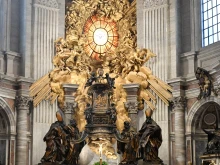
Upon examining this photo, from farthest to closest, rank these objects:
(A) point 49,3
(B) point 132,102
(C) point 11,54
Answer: (A) point 49,3, (B) point 132,102, (C) point 11,54

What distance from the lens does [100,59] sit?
23531 mm

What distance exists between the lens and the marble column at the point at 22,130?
20703 millimetres

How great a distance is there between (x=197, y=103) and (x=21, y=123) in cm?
641

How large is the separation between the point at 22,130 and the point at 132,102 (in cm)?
426

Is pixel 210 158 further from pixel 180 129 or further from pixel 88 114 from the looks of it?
pixel 88 114

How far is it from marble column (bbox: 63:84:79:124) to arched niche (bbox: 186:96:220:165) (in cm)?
438

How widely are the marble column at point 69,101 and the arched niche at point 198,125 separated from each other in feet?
14.4

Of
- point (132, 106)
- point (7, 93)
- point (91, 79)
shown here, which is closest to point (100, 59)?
point (91, 79)

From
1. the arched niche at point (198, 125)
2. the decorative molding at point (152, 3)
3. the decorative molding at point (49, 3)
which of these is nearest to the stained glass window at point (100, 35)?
the decorative molding at point (49, 3)

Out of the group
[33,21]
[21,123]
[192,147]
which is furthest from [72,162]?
[33,21]

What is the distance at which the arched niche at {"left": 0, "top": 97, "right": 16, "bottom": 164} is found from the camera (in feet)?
67.9

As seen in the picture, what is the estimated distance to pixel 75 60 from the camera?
22344 millimetres

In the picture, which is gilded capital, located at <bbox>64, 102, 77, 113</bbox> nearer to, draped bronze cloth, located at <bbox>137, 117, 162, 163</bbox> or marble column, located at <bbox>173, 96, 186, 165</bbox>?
draped bronze cloth, located at <bbox>137, 117, 162, 163</bbox>

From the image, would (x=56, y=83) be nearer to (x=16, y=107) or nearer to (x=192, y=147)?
(x=16, y=107)
